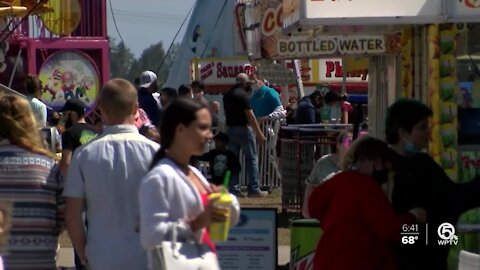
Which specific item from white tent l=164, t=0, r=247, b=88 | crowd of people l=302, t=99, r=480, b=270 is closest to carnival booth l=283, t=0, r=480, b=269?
crowd of people l=302, t=99, r=480, b=270

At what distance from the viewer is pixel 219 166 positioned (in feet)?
46.8

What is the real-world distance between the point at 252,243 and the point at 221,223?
13.5 feet

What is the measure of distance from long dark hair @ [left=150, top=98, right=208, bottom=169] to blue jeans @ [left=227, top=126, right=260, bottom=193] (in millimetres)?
11133

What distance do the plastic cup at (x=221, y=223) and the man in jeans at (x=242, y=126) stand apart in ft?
36.2

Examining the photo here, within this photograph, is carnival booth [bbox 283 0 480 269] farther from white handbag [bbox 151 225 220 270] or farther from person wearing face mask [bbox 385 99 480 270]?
white handbag [bbox 151 225 220 270]

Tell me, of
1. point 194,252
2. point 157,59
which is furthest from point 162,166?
point 157,59

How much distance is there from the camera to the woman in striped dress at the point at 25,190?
684 centimetres

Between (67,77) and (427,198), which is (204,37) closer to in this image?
(67,77)

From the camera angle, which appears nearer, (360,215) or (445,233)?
(360,215)

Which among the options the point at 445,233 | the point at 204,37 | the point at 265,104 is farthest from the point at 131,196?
the point at 204,37

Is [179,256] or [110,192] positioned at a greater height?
[110,192]

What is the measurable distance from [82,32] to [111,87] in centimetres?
1824

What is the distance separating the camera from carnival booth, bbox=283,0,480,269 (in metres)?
8.94

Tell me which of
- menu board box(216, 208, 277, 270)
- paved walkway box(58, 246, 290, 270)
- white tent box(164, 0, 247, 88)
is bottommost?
paved walkway box(58, 246, 290, 270)
